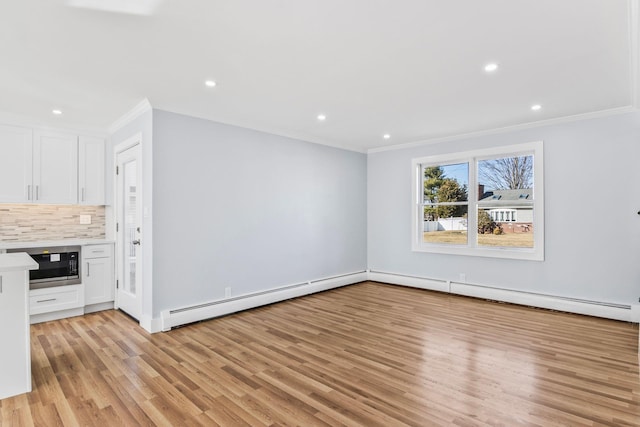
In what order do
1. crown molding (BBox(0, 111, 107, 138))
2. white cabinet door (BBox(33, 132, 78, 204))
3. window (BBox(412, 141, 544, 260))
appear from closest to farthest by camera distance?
crown molding (BBox(0, 111, 107, 138)), white cabinet door (BBox(33, 132, 78, 204)), window (BBox(412, 141, 544, 260))

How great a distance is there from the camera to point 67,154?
4641mm

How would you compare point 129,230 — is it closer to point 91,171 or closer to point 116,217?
point 116,217

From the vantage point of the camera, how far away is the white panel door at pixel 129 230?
4.07m

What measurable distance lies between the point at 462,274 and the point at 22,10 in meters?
5.80

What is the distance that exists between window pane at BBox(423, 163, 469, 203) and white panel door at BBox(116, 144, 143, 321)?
4.58 m

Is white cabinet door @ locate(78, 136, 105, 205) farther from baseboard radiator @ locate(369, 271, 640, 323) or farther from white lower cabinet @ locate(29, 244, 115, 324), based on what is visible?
baseboard radiator @ locate(369, 271, 640, 323)

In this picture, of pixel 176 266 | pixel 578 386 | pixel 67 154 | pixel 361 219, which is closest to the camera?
pixel 578 386

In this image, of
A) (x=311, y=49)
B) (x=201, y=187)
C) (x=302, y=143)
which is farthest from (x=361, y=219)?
(x=311, y=49)

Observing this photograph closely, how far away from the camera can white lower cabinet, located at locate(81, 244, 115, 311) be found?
4.50m

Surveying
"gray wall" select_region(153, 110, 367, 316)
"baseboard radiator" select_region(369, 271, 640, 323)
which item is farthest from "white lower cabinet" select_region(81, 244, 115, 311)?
"baseboard radiator" select_region(369, 271, 640, 323)

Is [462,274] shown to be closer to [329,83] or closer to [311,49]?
[329,83]

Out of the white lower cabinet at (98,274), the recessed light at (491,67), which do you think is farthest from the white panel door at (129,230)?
the recessed light at (491,67)

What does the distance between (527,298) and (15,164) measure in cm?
700

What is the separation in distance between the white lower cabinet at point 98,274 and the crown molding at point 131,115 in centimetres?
165
